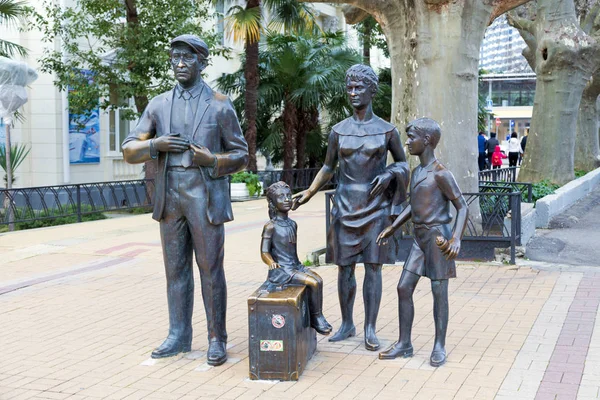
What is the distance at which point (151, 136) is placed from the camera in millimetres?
5742

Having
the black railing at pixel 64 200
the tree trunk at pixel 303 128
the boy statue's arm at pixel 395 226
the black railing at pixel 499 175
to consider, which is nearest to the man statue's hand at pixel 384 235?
the boy statue's arm at pixel 395 226

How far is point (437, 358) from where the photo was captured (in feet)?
18.3

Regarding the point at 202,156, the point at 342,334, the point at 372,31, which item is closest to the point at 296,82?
the point at 372,31

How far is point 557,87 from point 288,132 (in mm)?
7725

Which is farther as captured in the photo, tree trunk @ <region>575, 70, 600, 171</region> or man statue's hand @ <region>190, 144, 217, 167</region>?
tree trunk @ <region>575, 70, 600, 171</region>

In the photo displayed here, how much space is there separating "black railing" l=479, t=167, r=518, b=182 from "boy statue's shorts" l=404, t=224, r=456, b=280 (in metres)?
11.0

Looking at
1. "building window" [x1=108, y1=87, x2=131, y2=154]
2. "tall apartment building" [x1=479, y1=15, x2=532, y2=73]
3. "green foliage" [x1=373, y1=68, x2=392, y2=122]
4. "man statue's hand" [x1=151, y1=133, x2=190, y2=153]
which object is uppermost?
"tall apartment building" [x1=479, y1=15, x2=532, y2=73]

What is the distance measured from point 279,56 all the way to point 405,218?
667 inches

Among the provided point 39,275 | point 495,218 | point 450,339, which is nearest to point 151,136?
point 450,339

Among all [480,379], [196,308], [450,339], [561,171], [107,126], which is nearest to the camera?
[480,379]

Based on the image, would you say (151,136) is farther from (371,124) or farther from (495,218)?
(495,218)

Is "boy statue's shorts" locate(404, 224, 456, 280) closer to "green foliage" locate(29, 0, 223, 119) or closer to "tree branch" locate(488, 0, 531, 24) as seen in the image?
"tree branch" locate(488, 0, 531, 24)

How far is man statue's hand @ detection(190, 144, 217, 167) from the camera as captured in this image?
17.7 ft

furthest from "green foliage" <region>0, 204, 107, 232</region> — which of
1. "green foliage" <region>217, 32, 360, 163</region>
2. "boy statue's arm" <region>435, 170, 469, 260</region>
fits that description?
"boy statue's arm" <region>435, 170, 469, 260</region>
